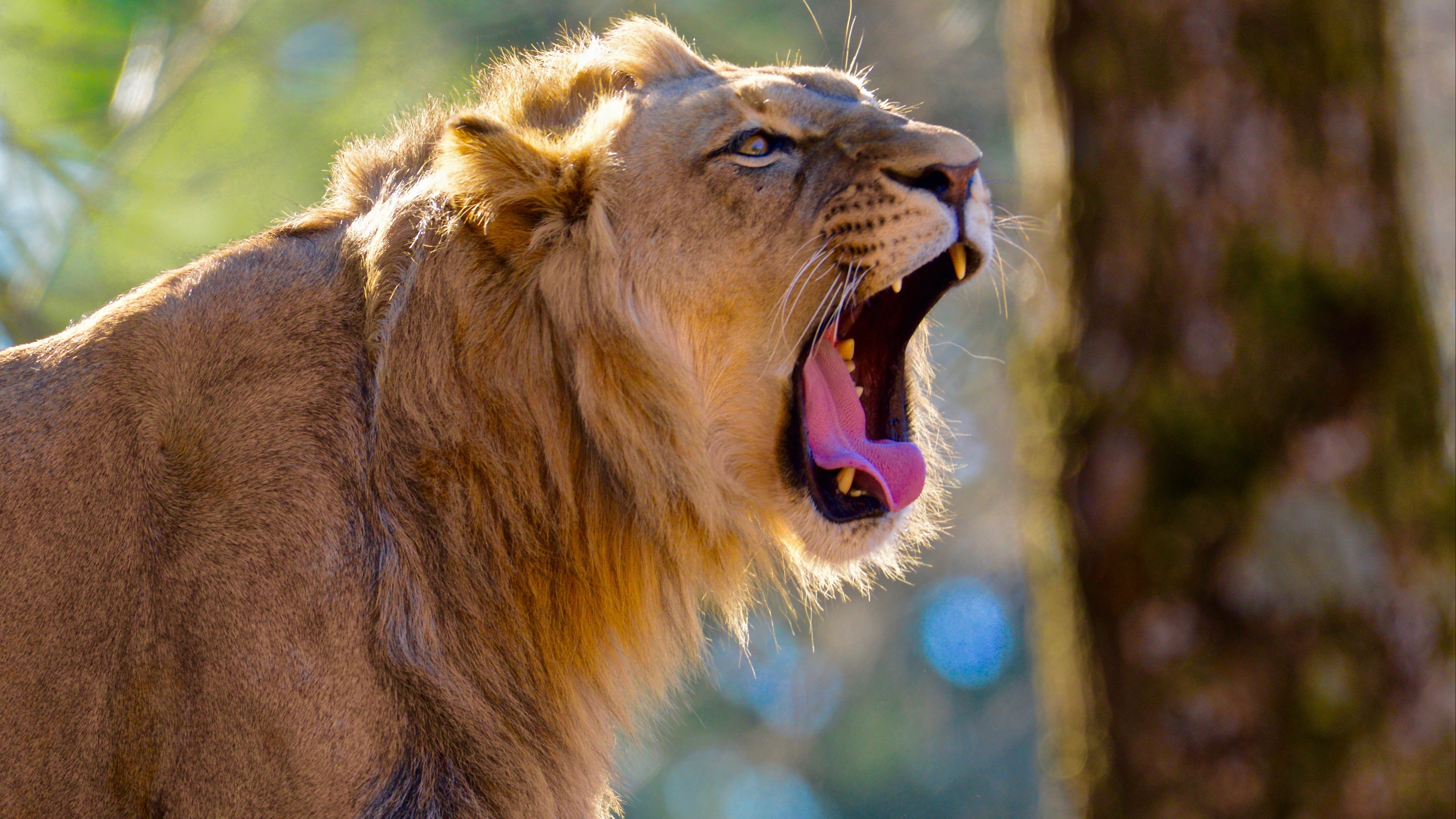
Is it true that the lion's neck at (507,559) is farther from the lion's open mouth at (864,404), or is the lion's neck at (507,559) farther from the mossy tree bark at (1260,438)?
the mossy tree bark at (1260,438)

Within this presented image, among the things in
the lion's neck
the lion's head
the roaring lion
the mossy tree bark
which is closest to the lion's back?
the roaring lion

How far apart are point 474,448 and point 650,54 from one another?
1.29m

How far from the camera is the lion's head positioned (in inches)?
122

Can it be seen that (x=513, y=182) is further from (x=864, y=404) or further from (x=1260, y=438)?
(x=1260, y=438)

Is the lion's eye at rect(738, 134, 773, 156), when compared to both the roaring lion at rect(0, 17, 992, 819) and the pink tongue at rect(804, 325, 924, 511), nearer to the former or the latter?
the roaring lion at rect(0, 17, 992, 819)

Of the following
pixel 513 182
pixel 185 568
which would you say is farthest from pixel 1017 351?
pixel 185 568

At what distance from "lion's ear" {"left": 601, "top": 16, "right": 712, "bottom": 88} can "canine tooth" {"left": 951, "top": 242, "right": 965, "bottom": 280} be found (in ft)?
3.01

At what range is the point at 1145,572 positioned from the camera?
6.40 feet

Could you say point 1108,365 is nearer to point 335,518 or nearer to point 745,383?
point 745,383

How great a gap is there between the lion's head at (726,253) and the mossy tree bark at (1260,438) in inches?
45.6

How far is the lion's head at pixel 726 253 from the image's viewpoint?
310cm

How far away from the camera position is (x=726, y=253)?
10.5ft

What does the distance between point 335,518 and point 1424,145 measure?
35.3 feet

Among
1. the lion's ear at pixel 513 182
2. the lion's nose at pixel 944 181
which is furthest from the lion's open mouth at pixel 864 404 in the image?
the lion's ear at pixel 513 182
